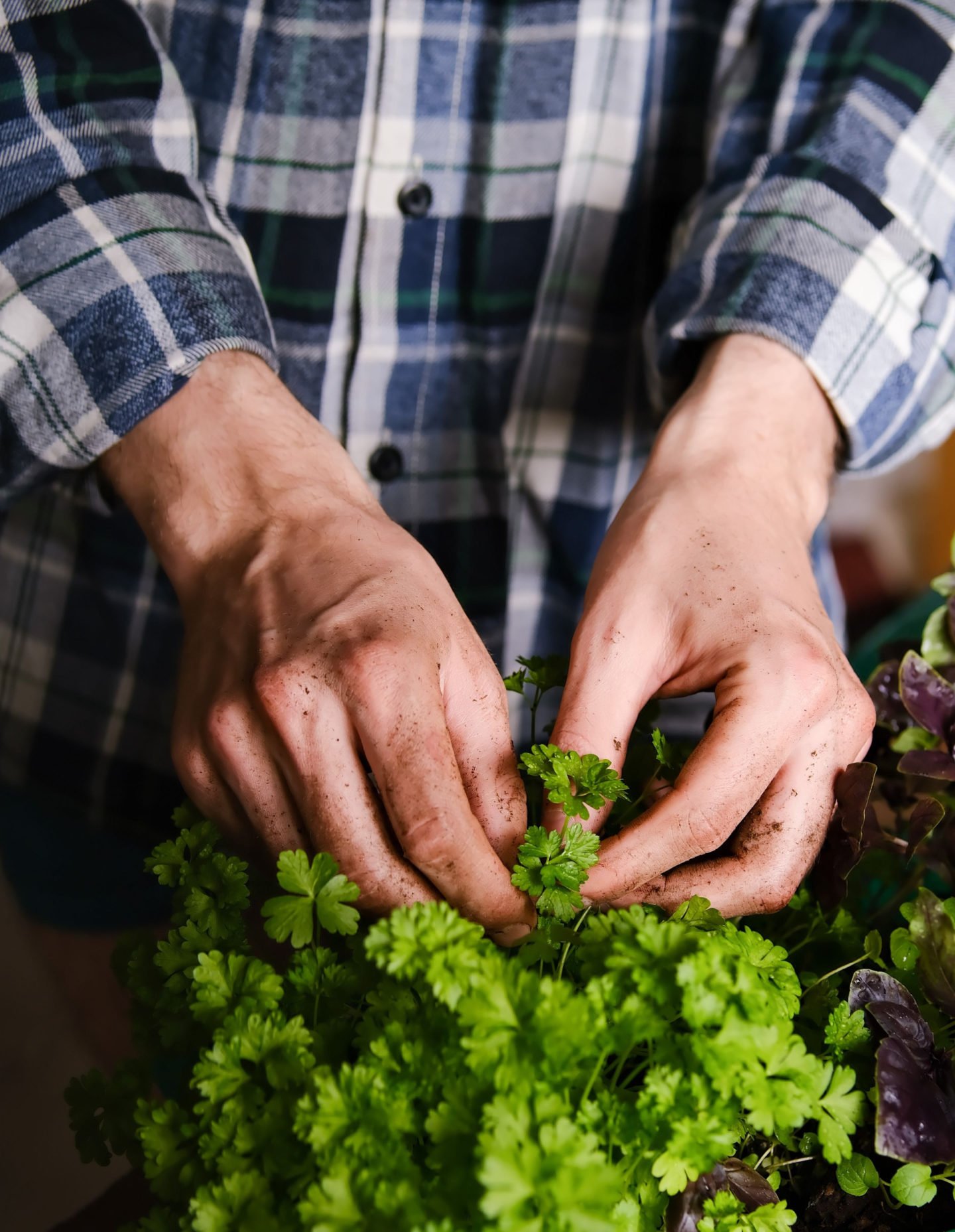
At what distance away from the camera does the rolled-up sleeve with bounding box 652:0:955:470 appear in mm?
780

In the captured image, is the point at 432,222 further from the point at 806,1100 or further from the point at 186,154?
the point at 806,1100

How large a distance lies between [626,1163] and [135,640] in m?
0.74

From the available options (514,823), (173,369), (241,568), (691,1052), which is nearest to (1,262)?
(173,369)

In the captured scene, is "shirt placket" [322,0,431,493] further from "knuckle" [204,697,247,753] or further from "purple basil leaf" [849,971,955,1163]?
"purple basil leaf" [849,971,955,1163]

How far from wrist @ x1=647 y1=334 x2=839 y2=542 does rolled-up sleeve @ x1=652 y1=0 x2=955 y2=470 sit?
0.02 m

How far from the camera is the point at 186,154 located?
0.81m

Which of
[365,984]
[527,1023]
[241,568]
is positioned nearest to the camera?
[527,1023]

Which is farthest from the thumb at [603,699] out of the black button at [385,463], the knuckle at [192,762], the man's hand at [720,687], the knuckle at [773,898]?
the black button at [385,463]

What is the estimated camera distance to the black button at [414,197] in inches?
36.2

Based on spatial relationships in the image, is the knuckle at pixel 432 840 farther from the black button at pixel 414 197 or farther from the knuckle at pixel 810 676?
the black button at pixel 414 197

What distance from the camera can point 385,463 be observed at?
3.25 feet

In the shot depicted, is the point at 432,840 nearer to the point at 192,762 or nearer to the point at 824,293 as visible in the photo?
the point at 192,762

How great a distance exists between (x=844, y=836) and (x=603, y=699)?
0.18 metres

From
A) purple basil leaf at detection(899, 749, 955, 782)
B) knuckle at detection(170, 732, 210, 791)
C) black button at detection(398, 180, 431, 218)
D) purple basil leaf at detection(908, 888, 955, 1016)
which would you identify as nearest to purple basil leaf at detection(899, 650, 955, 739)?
purple basil leaf at detection(899, 749, 955, 782)
